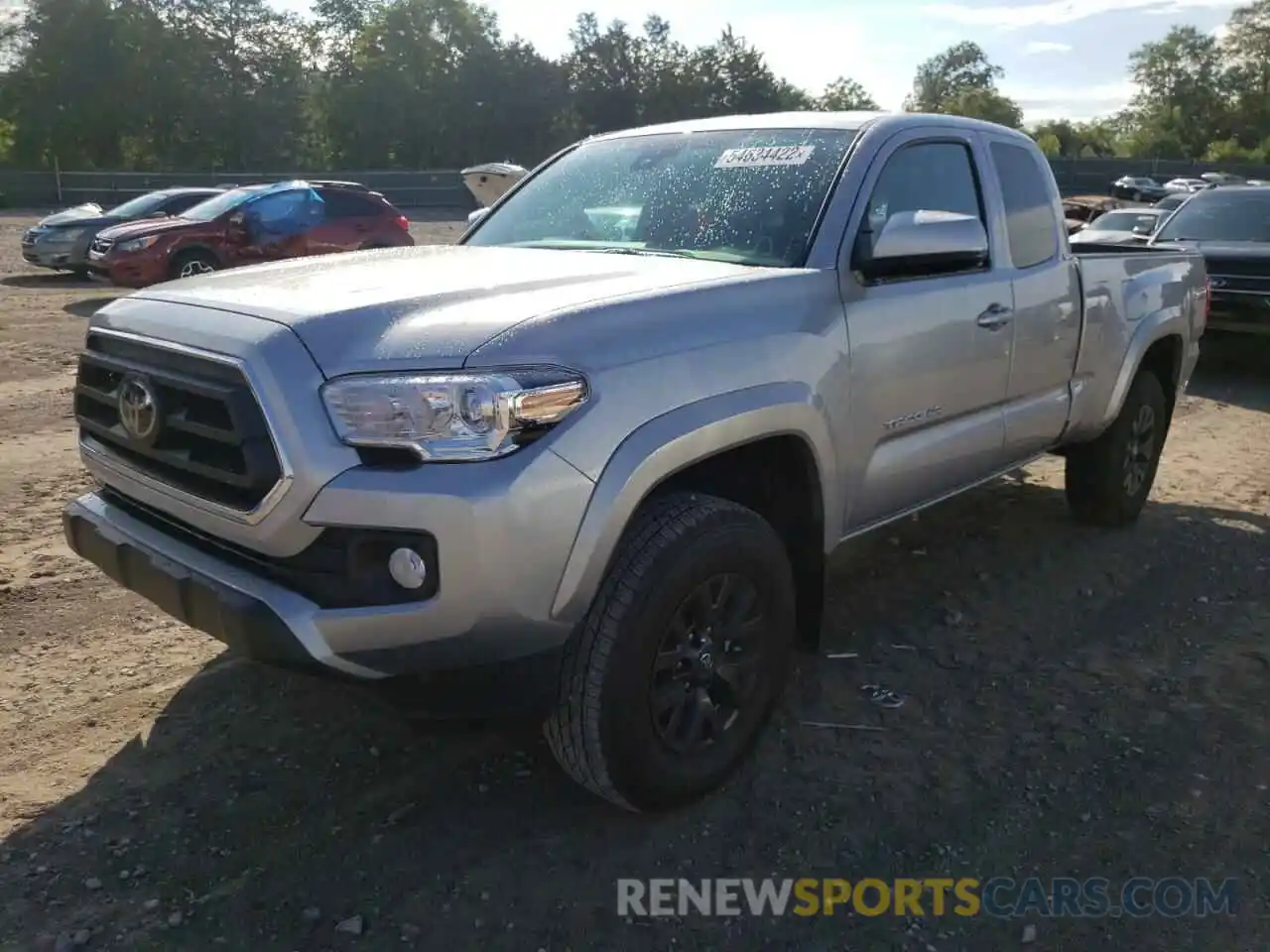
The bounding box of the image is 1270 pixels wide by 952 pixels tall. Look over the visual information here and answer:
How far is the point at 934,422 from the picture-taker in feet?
12.5

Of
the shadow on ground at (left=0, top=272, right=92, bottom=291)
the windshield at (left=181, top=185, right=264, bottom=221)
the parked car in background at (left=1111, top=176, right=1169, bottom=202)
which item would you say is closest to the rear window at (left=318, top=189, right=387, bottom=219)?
the windshield at (left=181, top=185, right=264, bottom=221)

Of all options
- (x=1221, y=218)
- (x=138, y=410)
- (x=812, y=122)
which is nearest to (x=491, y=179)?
(x=812, y=122)

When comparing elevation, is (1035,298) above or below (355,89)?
below

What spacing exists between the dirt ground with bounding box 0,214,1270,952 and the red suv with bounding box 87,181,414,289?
9361mm

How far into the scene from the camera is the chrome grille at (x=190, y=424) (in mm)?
2500

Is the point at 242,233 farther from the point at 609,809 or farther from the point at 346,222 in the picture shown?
the point at 609,809

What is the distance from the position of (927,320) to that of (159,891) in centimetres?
282

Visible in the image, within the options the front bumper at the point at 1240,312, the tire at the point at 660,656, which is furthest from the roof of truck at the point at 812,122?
the front bumper at the point at 1240,312

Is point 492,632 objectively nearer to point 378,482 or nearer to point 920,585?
point 378,482

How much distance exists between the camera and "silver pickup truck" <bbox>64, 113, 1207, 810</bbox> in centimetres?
243

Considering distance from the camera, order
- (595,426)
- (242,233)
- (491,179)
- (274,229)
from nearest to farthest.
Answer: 1. (595,426)
2. (491,179)
3. (242,233)
4. (274,229)

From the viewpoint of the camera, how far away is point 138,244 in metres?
13.2

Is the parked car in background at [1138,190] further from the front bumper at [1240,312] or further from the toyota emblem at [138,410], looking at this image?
the toyota emblem at [138,410]

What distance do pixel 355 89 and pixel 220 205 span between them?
49377 mm
